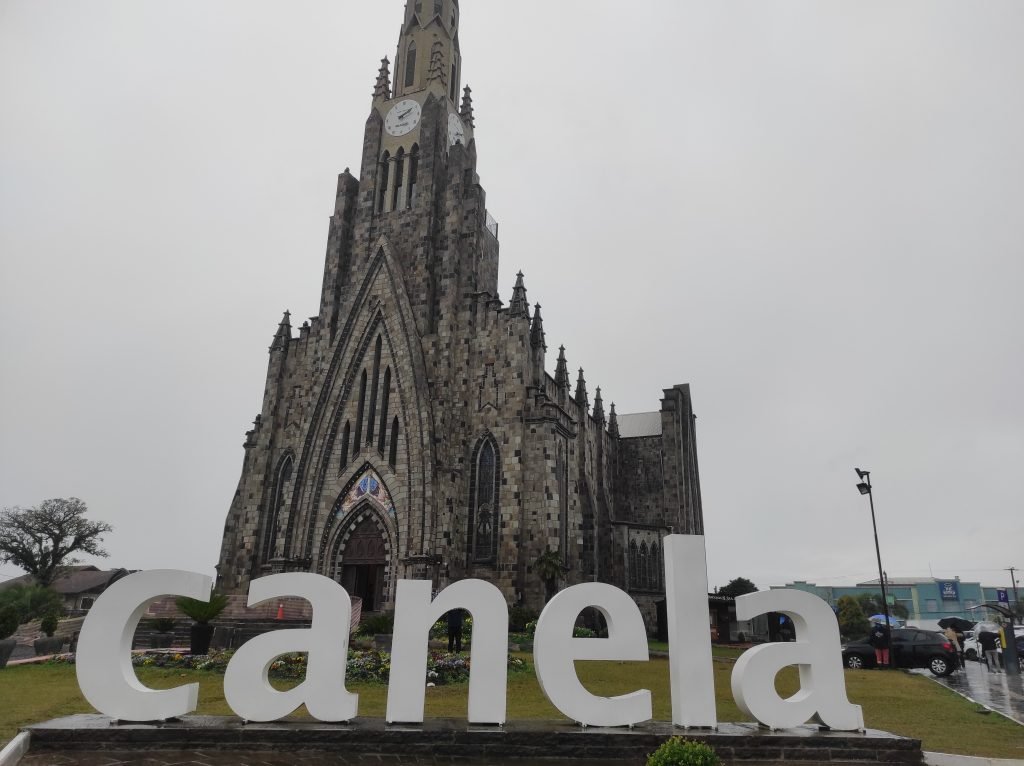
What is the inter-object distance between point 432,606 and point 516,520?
21.4 meters

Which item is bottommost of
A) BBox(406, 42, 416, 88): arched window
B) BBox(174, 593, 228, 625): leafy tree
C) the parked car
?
the parked car

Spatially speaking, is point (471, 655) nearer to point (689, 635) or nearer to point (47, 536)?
point (689, 635)

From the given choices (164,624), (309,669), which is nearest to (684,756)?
(309,669)

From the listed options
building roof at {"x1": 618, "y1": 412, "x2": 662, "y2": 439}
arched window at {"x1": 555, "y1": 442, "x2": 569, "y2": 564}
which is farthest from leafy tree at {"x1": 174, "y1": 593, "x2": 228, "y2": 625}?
building roof at {"x1": 618, "y1": 412, "x2": 662, "y2": 439}

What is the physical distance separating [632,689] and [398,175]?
3356 centimetres

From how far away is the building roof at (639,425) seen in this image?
60.2 m

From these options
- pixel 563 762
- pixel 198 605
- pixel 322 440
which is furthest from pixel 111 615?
pixel 322 440

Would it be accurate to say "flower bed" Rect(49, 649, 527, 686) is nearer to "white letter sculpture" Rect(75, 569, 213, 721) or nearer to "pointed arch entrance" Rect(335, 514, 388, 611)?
"white letter sculpture" Rect(75, 569, 213, 721)

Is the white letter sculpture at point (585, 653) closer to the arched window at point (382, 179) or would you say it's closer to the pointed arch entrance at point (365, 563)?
the pointed arch entrance at point (365, 563)

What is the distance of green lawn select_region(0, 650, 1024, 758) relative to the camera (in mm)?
12227

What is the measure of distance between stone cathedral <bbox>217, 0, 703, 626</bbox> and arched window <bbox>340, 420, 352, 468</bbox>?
0.13 meters

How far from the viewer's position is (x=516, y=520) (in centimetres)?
3219

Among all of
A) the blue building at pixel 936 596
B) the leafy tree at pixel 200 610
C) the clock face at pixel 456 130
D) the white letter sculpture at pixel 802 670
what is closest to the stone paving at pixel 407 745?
the white letter sculpture at pixel 802 670

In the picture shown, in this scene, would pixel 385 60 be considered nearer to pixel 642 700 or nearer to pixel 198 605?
pixel 198 605
